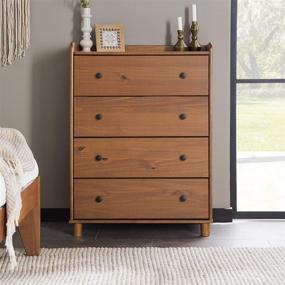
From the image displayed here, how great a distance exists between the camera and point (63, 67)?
457 cm

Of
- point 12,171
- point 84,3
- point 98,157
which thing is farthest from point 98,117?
point 12,171

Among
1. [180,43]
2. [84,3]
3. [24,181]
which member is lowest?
[24,181]

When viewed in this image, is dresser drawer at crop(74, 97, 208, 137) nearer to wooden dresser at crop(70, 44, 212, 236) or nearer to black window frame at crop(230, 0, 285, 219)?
wooden dresser at crop(70, 44, 212, 236)

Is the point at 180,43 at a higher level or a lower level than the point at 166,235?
higher

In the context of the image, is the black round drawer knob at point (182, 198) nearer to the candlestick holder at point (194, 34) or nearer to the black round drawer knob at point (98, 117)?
the black round drawer knob at point (98, 117)

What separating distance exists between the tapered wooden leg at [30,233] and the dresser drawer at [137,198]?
575 mm

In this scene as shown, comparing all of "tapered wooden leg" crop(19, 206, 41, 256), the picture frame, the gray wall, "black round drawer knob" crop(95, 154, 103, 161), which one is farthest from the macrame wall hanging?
"tapered wooden leg" crop(19, 206, 41, 256)

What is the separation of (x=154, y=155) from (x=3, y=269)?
1.18 m

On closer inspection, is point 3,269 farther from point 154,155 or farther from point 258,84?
point 258,84

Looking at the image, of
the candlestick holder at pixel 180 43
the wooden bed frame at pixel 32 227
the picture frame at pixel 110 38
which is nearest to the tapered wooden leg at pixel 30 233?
the wooden bed frame at pixel 32 227

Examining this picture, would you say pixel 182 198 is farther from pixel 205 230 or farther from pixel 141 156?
pixel 141 156

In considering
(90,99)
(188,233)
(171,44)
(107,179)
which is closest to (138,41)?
(171,44)

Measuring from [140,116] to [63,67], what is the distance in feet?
2.35

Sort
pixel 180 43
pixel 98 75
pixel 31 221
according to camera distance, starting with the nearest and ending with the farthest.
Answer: pixel 31 221
pixel 98 75
pixel 180 43
